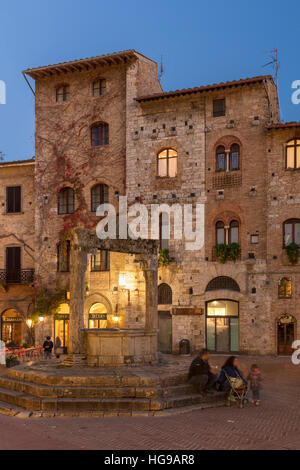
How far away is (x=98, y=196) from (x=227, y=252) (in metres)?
8.02

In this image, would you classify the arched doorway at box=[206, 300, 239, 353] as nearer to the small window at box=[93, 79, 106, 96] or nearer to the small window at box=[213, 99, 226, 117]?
the small window at box=[213, 99, 226, 117]

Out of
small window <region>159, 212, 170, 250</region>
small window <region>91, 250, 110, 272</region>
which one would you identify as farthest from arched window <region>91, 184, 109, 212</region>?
small window <region>159, 212, 170, 250</region>

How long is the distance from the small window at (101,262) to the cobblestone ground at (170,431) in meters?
16.5

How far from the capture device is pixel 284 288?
25.8 meters

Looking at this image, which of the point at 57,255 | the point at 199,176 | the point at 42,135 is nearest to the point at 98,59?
the point at 42,135

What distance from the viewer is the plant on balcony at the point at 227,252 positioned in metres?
26.5

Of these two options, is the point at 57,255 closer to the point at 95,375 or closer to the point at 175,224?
the point at 175,224

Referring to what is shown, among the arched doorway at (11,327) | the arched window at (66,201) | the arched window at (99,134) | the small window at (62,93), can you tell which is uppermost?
the small window at (62,93)

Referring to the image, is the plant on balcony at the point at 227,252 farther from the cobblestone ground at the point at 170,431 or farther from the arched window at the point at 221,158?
Result: the cobblestone ground at the point at 170,431

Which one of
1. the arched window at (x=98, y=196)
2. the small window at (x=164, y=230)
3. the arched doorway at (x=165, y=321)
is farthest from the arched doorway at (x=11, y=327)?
the small window at (x=164, y=230)

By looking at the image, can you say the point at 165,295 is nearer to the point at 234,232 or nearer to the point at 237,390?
the point at 234,232

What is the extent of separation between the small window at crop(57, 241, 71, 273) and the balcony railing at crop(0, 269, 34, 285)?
1787mm

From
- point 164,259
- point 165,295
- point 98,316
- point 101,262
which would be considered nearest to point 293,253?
point 164,259

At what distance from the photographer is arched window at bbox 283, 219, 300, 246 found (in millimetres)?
25812
